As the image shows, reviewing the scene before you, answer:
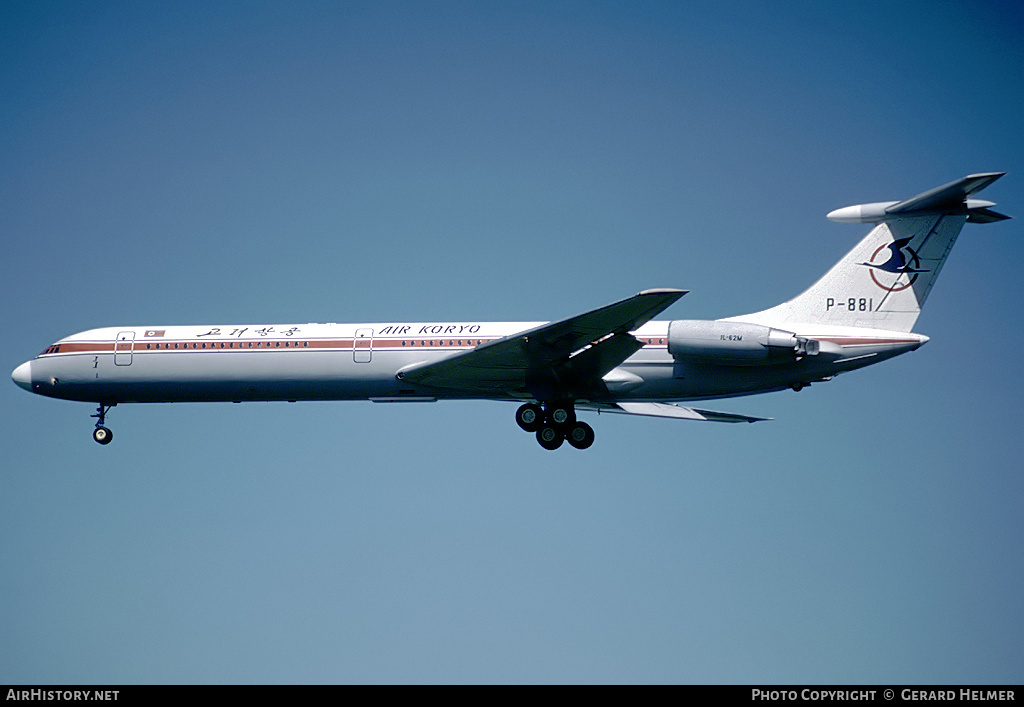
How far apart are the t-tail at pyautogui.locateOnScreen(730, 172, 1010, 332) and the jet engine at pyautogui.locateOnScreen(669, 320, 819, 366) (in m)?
1.76

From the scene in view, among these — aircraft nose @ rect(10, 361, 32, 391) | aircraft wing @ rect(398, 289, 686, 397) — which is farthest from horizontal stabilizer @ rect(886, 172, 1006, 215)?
aircraft nose @ rect(10, 361, 32, 391)

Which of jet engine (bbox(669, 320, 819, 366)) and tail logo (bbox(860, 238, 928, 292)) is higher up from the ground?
tail logo (bbox(860, 238, 928, 292))

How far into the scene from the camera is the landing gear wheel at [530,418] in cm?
2719

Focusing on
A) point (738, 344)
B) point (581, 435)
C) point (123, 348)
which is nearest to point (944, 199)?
point (738, 344)

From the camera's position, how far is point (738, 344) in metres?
24.4

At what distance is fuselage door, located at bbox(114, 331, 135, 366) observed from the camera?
28.4 m

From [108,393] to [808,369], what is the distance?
18149 mm

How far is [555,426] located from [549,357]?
2.13m

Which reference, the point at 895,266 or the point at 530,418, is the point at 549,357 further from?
the point at 895,266

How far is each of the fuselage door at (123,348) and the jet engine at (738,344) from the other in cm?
1433

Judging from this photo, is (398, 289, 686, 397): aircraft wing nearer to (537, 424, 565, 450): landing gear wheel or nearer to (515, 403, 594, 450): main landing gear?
(515, 403, 594, 450): main landing gear
